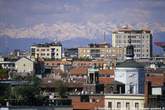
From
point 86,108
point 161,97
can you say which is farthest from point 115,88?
point 161,97

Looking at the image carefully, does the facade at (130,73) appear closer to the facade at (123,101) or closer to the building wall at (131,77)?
the building wall at (131,77)

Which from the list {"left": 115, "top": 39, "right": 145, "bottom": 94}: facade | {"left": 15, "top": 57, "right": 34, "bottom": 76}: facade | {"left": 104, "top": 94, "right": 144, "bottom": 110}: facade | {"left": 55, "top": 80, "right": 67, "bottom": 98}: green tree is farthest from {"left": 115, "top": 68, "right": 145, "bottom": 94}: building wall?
{"left": 15, "top": 57, "right": 34, "bottom": 76}: facade

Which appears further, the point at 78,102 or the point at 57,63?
the point at 57,63

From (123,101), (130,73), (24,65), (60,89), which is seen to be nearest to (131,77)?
(130,73)

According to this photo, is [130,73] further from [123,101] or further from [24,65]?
[24,65]

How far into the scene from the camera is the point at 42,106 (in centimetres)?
4866

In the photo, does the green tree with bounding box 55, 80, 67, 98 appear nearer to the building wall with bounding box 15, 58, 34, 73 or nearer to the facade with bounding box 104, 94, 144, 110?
the facade with bounding box 104, 94, 144, 110

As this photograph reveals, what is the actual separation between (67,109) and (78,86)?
130ft

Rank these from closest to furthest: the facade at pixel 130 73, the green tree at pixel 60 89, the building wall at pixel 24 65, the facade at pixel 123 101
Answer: the facade at pixel 123 101 → the facade at pixel 130 73 → the green tree at pixel 60 89 → the building wall at pixel 24 65

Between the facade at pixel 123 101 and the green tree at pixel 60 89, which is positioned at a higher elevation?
the facade at pixel 123 101

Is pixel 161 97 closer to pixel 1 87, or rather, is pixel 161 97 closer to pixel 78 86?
pixel 1 87

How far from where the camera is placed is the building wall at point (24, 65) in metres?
147

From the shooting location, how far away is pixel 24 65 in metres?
152

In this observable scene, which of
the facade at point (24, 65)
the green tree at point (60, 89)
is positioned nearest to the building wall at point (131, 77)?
the green tree at point (60, 89)
